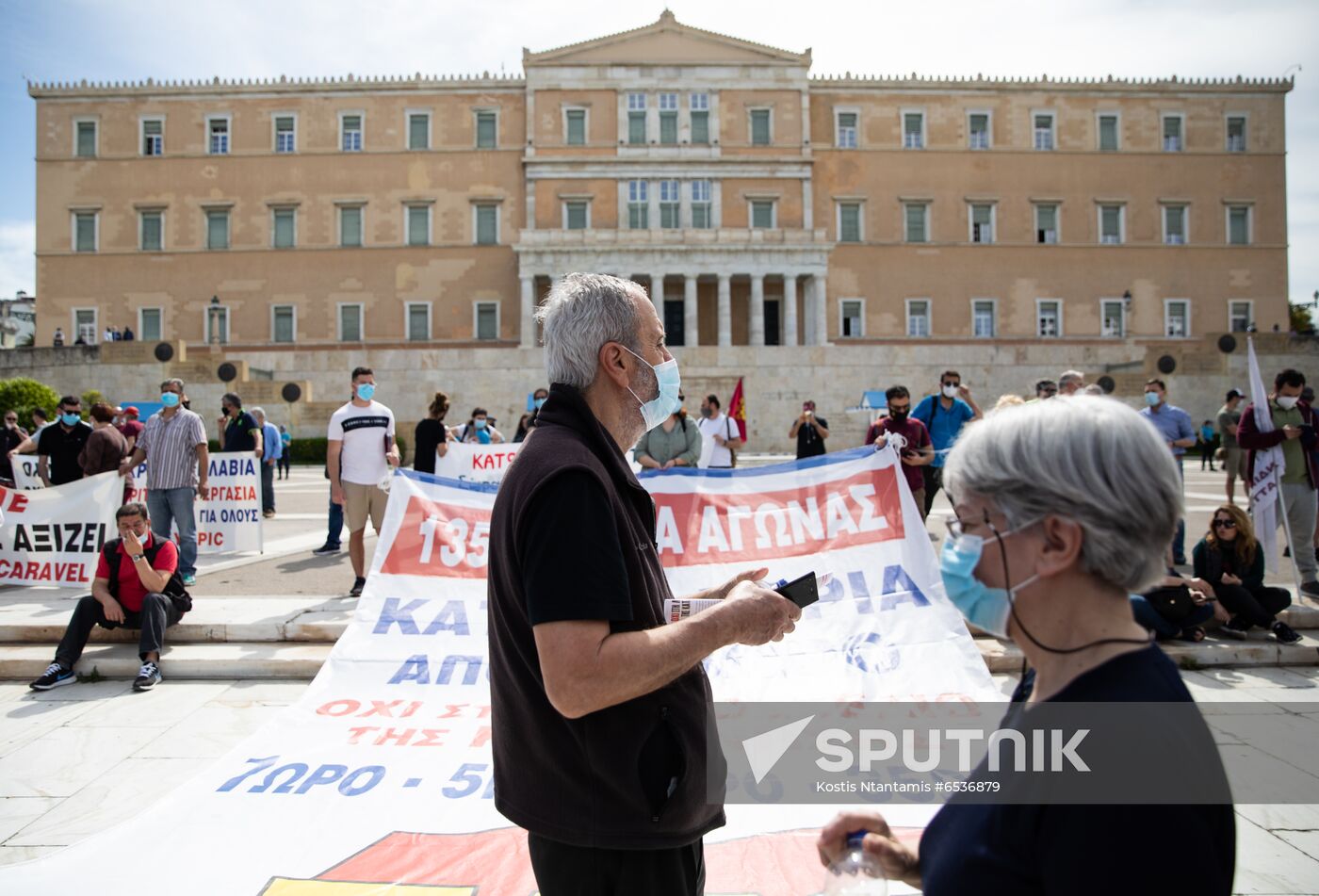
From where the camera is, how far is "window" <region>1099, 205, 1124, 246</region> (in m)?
44.2

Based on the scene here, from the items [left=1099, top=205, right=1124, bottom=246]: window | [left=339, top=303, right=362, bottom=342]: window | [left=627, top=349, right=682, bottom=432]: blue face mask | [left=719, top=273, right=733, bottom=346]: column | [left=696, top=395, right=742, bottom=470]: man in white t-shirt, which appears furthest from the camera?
[left=1099, top=205, right=1124, bottom=246]: window

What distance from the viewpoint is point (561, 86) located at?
4331 cm

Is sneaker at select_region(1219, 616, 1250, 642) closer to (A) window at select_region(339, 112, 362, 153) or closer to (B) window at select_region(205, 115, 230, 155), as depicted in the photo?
(A) window at select_region(339, 112, 362, 153)

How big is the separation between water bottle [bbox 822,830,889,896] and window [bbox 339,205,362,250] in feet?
151

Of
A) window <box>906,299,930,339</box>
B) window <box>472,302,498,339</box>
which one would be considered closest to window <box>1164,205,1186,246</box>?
window <box>906,299,930,339</box>

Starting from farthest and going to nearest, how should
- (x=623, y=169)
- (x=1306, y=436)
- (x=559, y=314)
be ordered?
1. (x=623, y=169)
2. (x=1306, y=436)
3. (x=559, y=314)

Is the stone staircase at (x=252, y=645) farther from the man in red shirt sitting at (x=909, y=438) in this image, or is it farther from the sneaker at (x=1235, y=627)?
the man in red shirt sitting at (x=909, y=438)

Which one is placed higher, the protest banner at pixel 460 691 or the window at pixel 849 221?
the window at pixel 849 221

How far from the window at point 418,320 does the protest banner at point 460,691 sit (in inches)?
1547

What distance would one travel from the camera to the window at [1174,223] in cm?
4431

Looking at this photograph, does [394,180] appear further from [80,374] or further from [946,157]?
[946,157]

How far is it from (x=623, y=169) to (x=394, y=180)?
11446 millimetres

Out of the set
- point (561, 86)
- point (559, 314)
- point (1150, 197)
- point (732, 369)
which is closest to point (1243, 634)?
point (559, 314)

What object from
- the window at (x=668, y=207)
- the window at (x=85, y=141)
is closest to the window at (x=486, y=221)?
the window at (x=668, y=207)
